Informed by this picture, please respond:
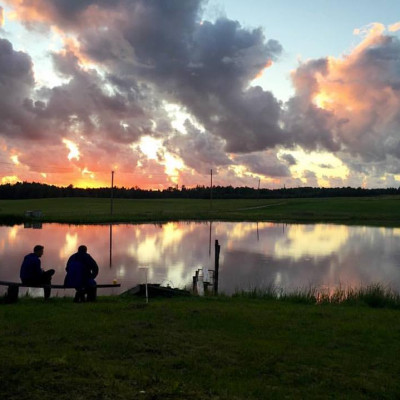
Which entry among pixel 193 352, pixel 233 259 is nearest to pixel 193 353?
pixel 193 352

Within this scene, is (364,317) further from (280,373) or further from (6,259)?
(6,259)

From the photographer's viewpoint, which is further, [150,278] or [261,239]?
[261,239]

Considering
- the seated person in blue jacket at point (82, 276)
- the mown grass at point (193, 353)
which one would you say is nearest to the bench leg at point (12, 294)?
the mown grass at point (193, 353)

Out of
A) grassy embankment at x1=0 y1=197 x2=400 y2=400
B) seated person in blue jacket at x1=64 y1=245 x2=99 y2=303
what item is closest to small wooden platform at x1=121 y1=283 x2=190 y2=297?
seated person in blue jacket at x1=64 y1=245 x2=99 y2=303

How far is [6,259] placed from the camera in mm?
27125

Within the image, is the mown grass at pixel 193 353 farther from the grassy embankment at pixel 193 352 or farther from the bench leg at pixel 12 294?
the bench leg at pixel 12 294

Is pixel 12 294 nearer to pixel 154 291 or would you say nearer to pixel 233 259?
pixel 154 291

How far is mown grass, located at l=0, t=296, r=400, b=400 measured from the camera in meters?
6.10

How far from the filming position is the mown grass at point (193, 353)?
610 cm

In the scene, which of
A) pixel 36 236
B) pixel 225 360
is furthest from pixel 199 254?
pixel 225 360

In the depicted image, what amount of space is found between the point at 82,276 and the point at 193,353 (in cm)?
633

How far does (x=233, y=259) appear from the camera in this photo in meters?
29.2

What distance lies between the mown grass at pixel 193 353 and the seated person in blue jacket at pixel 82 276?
0.99 meters

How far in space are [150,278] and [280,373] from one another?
15367 millimetres
